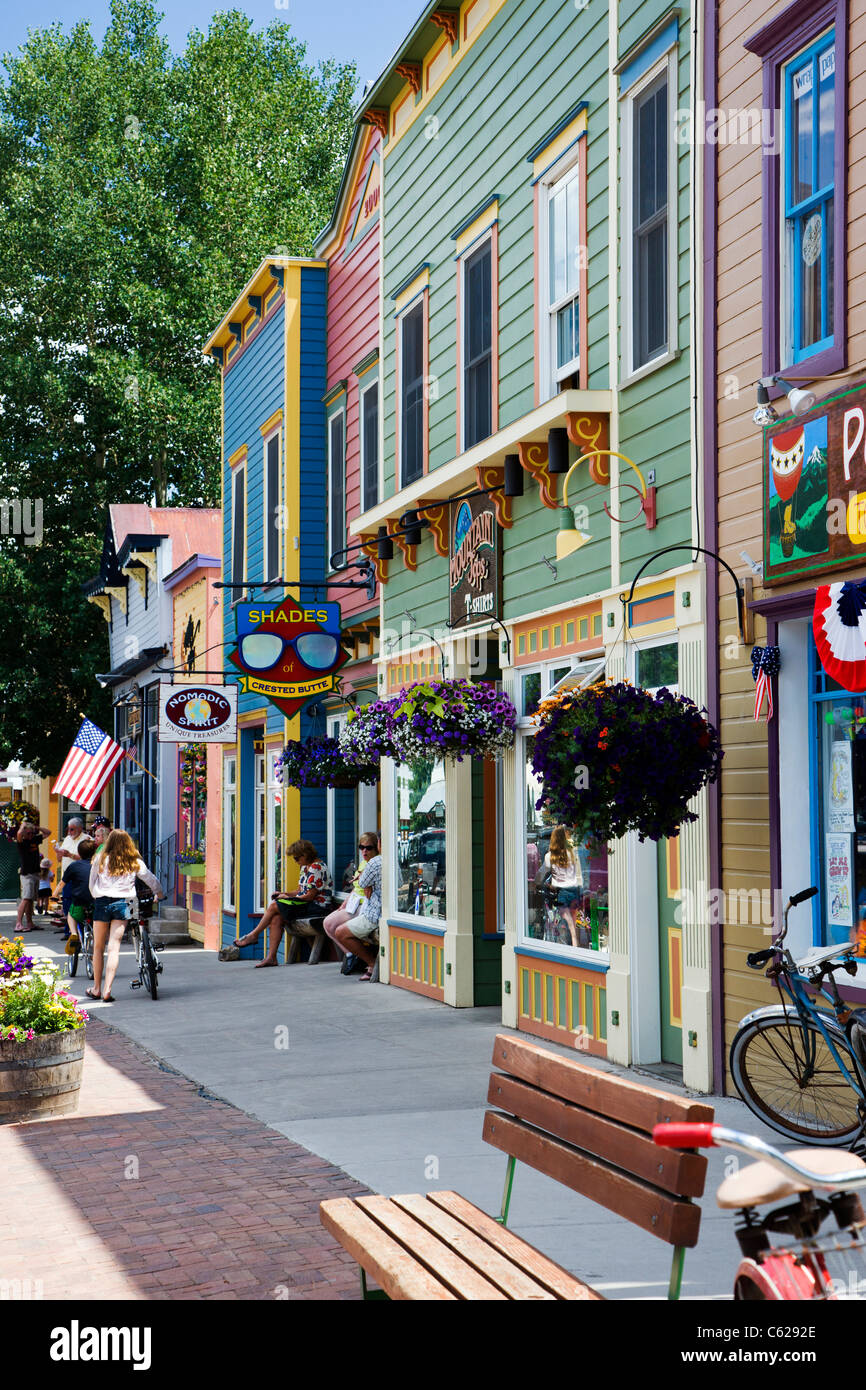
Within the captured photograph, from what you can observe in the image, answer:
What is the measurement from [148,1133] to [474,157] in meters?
9.08

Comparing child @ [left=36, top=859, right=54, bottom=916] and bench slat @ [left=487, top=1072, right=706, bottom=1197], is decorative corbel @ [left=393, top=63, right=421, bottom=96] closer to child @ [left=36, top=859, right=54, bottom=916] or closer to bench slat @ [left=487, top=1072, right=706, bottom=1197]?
bench slat @ [left=487, top=1072, right=706, bottom=1197]

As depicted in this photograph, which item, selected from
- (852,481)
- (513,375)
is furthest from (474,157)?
(852,481)

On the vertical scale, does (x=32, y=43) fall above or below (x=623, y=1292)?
above

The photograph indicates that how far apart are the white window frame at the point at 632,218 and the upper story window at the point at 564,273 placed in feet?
2.70

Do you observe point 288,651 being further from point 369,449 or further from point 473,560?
point 473,560

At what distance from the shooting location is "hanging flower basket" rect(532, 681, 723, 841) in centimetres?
806

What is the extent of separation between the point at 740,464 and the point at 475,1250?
5.57 meters

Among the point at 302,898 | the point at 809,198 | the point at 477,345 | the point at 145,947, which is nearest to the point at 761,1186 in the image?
the point at 809,198

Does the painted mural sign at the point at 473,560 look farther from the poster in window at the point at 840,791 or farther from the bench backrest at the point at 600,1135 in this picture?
the bench backrest at the point at 600,1135

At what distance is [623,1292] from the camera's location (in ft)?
17.8

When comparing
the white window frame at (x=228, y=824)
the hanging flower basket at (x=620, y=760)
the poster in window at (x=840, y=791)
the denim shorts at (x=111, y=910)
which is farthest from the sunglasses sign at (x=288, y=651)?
the poster in window at (x=840, y=791)

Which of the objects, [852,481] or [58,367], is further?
[58,367]

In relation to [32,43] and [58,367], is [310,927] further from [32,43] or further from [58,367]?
[32,43]

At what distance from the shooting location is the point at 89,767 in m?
23.1
